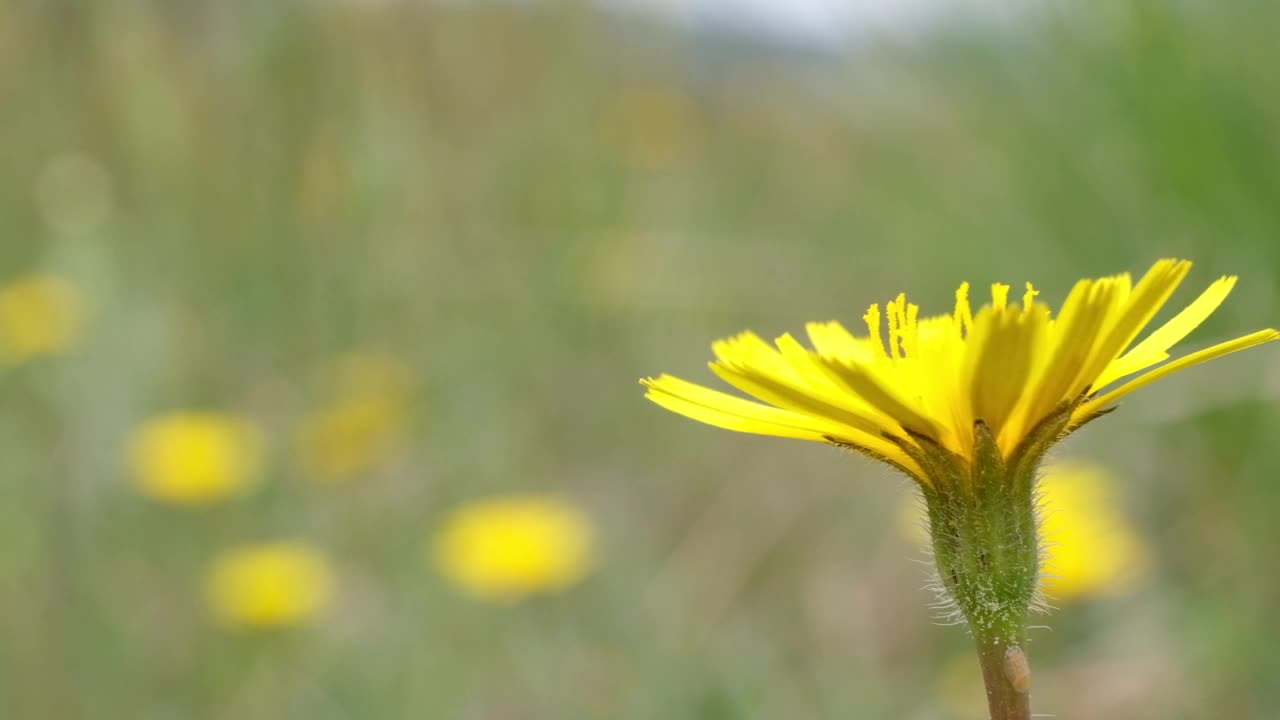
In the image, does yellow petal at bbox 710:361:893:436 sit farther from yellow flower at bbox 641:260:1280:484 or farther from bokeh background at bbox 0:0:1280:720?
bokeh background at bbox 0:0:1280:720

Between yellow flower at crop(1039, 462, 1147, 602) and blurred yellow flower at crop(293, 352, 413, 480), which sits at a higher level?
blurred yellow flower at crop(293, 352, 413, 480)

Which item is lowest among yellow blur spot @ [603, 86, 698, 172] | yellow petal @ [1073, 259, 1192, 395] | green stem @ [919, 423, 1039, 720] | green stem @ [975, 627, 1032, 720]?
green stem @ [975, 627, 1032, 720]

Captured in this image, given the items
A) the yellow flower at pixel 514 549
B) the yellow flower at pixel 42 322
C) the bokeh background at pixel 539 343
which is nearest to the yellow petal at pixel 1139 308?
the bokeh background at pixel 539 343

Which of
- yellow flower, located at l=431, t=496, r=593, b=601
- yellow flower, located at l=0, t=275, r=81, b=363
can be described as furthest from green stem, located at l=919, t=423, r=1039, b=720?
yellow flower, located at l=0, t=275, r=81, b=363

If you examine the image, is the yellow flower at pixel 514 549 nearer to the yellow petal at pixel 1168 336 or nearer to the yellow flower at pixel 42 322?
the yellow flower at pixel 42 322

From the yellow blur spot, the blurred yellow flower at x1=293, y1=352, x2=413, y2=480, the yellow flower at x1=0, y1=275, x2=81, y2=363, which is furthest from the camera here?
the yellow blur spot

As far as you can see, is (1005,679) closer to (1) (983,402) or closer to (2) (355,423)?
(1) (983,402)

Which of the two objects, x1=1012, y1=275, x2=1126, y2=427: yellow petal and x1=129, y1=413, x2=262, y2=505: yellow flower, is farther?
x1=129, y1=413, x2=262, y2=505: yellow flower
